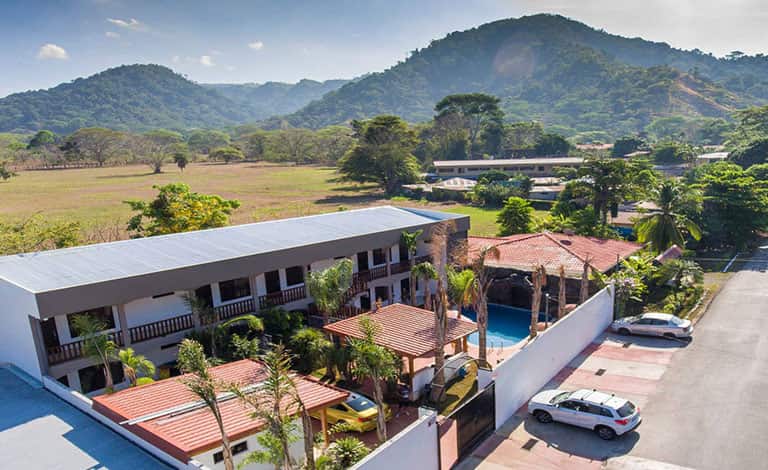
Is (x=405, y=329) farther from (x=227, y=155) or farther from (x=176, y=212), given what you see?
(x=227, y=155)

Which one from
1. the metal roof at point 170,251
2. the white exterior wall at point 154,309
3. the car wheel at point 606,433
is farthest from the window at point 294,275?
the car wheel at point 606,433

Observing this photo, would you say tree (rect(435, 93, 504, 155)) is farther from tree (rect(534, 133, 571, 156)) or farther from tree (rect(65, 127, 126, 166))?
tree (rect(65, 127, 126, 166))

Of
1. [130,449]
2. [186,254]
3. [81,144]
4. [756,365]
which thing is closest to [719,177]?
[756,365]

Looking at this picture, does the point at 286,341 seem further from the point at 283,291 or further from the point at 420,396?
the point at 420,396

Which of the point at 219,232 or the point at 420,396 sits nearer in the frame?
the point at 420,396

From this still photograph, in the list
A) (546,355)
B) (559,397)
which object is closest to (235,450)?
(559,397)

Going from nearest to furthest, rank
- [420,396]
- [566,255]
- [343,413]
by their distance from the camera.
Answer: [343,413]
[420,396]
[566,255]

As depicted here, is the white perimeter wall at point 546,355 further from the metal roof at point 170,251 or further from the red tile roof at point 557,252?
the metal roof at point 170,251
